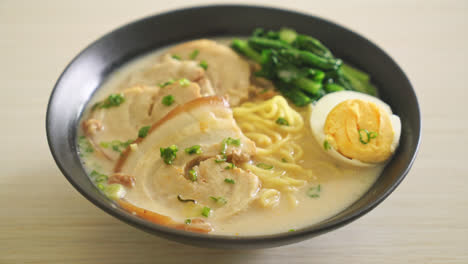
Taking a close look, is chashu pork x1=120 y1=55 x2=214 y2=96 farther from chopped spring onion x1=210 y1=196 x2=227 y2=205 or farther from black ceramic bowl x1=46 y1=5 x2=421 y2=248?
chopped spring onion x1=210 y1=196 x2=227 y2=205

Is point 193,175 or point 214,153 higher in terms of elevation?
point 214,153

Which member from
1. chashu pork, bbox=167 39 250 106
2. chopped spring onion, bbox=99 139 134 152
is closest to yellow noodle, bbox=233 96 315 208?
chashu pork, bbox=167 39 250 106

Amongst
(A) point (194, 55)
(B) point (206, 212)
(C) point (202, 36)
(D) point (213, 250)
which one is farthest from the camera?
(C) point (202, 36)

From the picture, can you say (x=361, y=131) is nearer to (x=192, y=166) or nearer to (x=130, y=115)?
(x=192, y=166)

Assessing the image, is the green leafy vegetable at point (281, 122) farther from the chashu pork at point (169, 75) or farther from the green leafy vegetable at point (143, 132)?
the green leafy vegetable at point (143, 132)


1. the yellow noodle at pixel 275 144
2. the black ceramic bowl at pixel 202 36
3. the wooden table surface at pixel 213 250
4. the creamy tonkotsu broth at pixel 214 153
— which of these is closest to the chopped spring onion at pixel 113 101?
the creamy tonkotsu broth at pixel 214 153

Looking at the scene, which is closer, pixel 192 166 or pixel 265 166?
pixel 192 166

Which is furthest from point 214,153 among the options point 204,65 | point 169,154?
point 204,65
